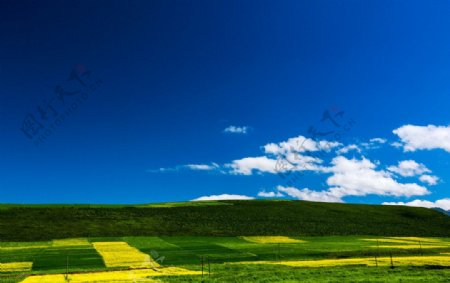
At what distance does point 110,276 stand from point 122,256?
2042 centimetres

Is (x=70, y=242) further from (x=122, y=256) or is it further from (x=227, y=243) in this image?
(x=227, y=243)

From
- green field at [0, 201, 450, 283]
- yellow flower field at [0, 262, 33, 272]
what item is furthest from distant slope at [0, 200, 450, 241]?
yellow flower field at [0, 262, 33, 272]

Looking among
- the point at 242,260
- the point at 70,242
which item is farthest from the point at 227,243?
the point at 70,242

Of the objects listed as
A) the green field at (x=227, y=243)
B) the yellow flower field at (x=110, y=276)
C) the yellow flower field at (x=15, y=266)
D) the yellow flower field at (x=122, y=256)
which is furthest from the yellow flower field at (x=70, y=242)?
the yellow flower field at (x=110, y=276)

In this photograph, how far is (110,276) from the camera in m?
47.2

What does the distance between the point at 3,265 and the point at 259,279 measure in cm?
3650

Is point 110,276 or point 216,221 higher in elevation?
point 216,221

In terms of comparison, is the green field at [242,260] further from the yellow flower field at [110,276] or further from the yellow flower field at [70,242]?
the yellow flower field at [110,276]

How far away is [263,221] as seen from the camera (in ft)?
404

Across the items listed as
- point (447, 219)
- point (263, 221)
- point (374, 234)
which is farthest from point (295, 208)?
point (447, 219)

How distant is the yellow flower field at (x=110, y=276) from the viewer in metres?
44.0

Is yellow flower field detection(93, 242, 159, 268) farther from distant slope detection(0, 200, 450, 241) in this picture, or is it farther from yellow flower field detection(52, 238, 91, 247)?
distant slope detection(0, 200, 450, 241)

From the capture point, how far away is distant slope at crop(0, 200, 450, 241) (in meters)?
104

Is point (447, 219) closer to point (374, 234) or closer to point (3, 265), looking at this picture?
point (374, 234)
